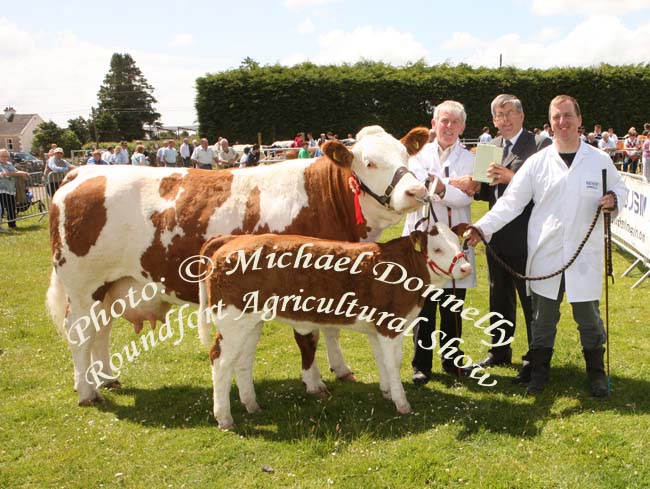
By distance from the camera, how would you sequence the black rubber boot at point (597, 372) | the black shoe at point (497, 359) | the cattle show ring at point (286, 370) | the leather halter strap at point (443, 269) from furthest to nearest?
the black shoe at point (497, 359), the black rubber boot at point (597, 372), the leather halter strap at point (443, 269), the cattle show ring at point (286, 370)

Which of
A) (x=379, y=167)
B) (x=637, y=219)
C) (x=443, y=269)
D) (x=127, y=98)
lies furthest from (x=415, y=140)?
(x=127, y=98)

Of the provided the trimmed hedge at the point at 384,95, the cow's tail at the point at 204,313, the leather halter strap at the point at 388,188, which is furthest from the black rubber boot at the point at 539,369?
the trimmed hedge at the point at 384,95

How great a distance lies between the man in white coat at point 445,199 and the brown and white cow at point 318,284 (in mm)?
586

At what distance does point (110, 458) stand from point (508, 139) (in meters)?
4.50

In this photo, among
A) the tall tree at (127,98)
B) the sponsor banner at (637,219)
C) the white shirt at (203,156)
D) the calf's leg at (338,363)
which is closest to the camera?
the calf's leg at (338,363)

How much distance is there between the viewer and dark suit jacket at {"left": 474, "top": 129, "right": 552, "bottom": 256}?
209 inches

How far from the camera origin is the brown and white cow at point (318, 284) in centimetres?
443

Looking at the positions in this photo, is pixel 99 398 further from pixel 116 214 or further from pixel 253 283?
pixel 253 283

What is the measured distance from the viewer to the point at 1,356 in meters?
6.54

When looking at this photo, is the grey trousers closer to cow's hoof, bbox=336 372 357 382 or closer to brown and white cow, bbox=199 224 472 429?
brown and white cow, bbox=199 224 472 429

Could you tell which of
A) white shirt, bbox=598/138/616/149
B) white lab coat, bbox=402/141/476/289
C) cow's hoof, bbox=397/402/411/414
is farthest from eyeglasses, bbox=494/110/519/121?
white shirt, bbox=598/138/616/149

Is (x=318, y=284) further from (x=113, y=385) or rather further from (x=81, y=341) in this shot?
(x=113, y=385)

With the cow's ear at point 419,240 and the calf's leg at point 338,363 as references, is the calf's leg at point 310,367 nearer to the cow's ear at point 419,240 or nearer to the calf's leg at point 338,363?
the calf's leg at point 338,363

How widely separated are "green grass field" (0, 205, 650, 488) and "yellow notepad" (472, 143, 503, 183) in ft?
6.43
